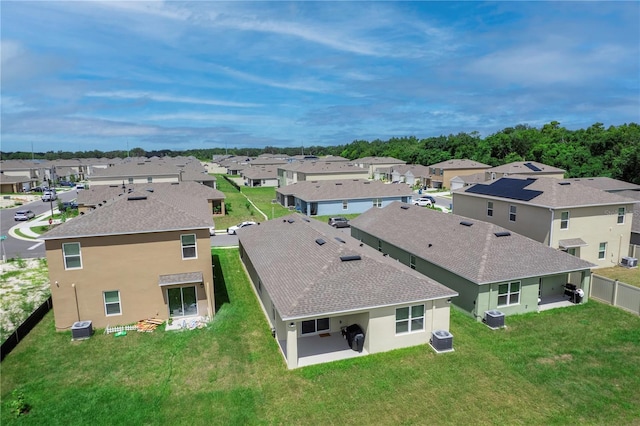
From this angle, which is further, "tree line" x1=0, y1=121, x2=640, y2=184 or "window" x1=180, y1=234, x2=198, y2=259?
"tree line" x1=0, y1=121, x2=640, y2=184

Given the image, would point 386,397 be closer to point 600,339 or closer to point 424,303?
point 424,303

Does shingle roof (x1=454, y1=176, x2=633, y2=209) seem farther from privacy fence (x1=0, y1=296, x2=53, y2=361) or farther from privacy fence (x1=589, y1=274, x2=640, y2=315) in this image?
privacy fence (x1=0, y1=296, x2=53, y2=361)

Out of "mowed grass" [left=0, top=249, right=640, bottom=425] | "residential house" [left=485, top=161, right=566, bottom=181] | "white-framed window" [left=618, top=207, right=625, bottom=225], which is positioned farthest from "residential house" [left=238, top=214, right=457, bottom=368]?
"residential house" [left=485, top=161, right=566, bottom=181]

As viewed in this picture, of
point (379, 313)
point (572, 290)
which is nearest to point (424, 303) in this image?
point (379, 313)

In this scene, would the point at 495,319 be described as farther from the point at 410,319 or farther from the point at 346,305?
the point at 346,305

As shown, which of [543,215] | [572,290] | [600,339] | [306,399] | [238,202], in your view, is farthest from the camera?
[238,202]

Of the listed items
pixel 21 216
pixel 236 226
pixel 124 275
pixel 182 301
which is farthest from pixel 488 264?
pixel 21 216

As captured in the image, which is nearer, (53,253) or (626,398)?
(626,398)
